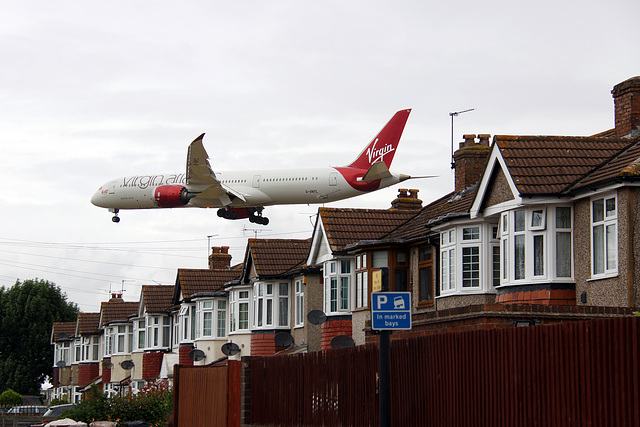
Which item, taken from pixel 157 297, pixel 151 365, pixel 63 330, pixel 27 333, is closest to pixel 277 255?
pixel 157 297

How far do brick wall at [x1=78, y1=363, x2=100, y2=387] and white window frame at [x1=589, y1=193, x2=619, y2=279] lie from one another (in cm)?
6325

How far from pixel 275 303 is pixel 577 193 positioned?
2077cm

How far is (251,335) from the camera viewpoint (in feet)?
130

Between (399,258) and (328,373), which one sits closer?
(328,373)

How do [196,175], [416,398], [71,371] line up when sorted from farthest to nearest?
1. [71,371]
2. [196,175]
3. [416,398]

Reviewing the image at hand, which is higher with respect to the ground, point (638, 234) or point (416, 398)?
point (638, 234)

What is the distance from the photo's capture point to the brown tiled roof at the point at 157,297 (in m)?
57.2

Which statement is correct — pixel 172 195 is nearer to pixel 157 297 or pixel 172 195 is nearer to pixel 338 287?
pixel 157 297

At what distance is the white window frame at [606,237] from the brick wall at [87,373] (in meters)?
63.2

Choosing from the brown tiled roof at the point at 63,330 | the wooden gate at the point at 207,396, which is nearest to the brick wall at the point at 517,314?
the wooden gate at the point at 207,396

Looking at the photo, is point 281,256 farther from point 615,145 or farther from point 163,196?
point 615,145

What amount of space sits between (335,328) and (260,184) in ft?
50.8

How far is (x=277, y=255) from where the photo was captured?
3962 cm

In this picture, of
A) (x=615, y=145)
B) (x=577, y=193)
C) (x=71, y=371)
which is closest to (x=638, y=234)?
(x=577, y=193)
